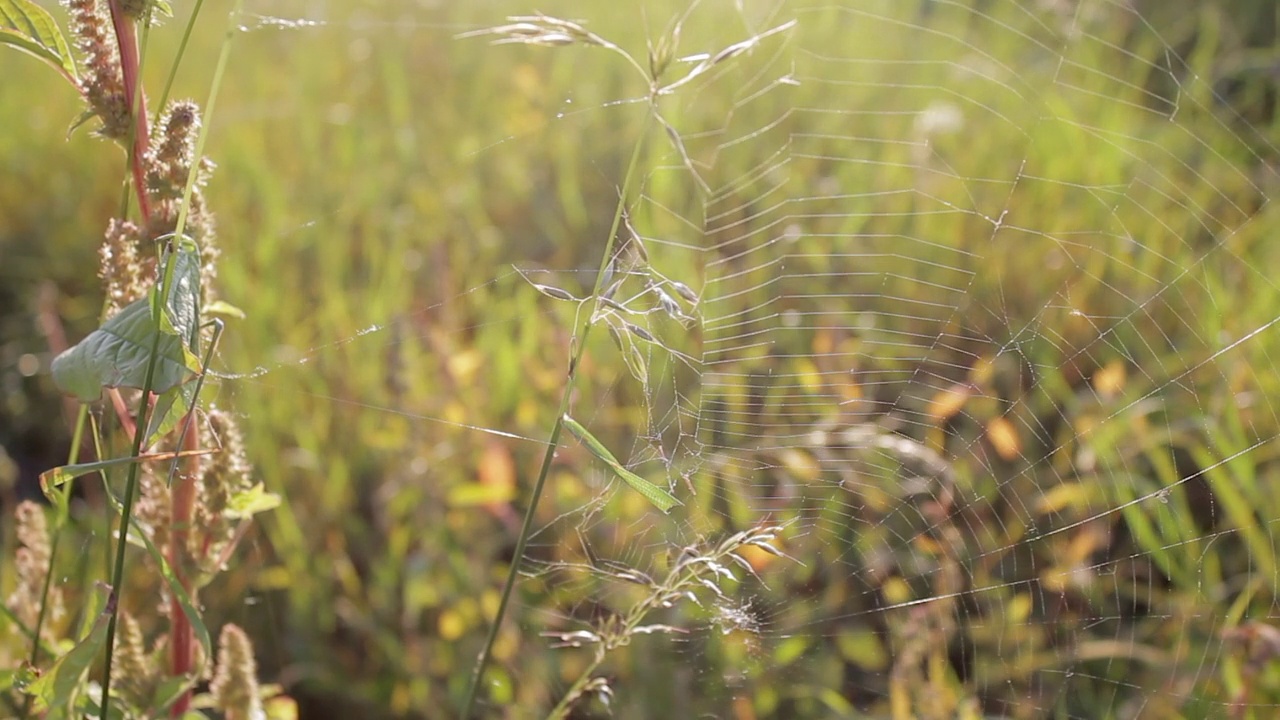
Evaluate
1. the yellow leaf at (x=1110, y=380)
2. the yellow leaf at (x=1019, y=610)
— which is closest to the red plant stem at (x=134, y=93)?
the yellow leaf at (x=1019, y=610)

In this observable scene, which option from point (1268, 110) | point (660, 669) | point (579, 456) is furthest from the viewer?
point (1268, 110)

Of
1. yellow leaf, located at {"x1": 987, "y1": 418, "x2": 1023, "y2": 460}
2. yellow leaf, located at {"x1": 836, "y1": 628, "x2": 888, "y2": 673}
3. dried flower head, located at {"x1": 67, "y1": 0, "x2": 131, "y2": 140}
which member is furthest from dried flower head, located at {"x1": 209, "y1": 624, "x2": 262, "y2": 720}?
yellow leaf, located at {"x1": 987, "y1": 418, "x2": 1023, "y2": 460}

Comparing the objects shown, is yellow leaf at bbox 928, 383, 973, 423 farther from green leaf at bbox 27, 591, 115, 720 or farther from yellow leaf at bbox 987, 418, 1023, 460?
green leaf at bbox 27, 591, 115, 720

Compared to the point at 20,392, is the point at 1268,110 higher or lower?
higher

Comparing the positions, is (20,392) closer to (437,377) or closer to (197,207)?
(437,377)

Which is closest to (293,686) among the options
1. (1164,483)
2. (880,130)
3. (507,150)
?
(1164,483)

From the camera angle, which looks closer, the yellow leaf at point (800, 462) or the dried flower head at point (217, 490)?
the dried flower head at point (217, 490)

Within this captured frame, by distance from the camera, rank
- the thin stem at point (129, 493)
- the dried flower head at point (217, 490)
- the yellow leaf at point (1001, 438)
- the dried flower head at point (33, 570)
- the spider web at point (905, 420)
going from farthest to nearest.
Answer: the yellow leaf at point (1001, 438) → the spider web at point (905, 420) → the dried flower head at point (33, 570) → the dried flower head at point (217, 490) → the thin stem at point (129, 493)

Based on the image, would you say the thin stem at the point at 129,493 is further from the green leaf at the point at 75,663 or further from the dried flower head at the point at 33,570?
the dried flower head at the point at 33,570
